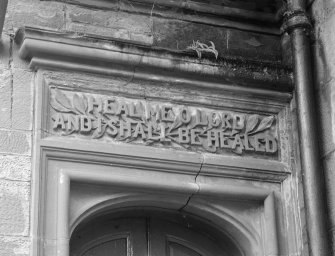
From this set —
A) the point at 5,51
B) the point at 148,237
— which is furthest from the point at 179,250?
the point at 5,51

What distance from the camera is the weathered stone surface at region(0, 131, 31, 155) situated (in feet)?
19.2

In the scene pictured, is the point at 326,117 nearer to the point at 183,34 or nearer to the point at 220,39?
→ the point at 220,39

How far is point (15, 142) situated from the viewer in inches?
232

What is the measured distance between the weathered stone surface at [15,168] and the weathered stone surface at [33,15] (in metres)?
0.79

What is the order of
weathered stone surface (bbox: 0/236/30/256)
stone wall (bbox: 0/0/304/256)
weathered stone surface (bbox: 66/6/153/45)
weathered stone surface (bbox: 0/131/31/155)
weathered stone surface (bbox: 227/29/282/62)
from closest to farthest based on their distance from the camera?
weathered stone surface (bbox: 0/236/30/256) < stone wall (bbox: 0/0/304/256) < weathered stone surface (bbox: 0/131/31/155) < weathered stone surface (bbox: 66/6/153/45) < weathered stone surface (bbox: 227/29/282/62)

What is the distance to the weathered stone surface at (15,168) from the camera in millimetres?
5797

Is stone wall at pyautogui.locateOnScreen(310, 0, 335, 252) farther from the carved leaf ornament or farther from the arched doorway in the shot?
the arched doorway

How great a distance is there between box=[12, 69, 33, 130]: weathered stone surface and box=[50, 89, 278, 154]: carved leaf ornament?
14 centimetres

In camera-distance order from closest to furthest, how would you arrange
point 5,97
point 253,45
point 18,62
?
point 5,97
point 18,62
point 253,45

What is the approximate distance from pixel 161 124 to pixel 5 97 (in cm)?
91

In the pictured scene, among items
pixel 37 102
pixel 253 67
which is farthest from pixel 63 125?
pixel 253 67

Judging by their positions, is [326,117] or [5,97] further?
[326,117]

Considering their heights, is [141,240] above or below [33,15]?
below

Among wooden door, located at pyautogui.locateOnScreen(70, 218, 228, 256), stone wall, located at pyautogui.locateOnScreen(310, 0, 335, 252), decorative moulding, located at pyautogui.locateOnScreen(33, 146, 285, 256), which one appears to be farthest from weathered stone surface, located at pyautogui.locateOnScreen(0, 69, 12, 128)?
stone wall, located at pyautogui.locateOnScreen(310, 0, 335, 252)
